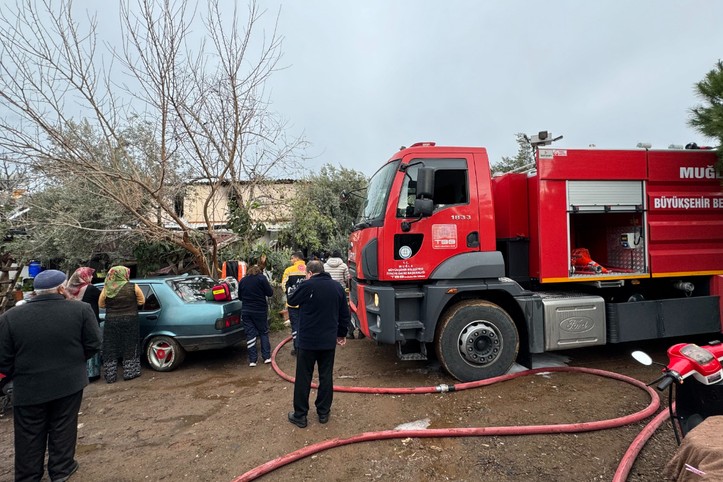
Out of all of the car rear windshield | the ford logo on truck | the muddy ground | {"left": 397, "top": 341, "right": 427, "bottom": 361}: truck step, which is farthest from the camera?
the car rear windshield

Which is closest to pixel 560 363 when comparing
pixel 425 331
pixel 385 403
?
pixel 425 331

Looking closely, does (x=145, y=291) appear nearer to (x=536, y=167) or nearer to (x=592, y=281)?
(x=536, y=167)

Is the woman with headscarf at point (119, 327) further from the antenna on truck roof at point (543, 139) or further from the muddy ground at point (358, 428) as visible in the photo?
the antenna on truck roof at point (543, 139)

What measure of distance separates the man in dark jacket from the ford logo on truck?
2.94m

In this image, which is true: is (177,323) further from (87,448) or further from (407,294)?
(407,294)

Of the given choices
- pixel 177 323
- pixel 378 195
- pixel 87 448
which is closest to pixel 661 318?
pixel 378 195

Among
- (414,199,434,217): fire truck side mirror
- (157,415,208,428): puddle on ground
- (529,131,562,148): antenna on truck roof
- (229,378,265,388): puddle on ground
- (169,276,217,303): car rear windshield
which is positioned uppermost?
(529,131,562,148): antenna on truck roof

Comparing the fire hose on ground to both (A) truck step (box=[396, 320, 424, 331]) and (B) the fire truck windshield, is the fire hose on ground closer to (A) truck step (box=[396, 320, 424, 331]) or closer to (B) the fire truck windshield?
(A) truck step (box=[396, 320, 424, 331])

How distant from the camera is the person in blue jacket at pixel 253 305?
5.54 meters

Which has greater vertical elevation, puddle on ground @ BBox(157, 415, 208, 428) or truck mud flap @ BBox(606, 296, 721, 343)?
truck mud flap @ BBox(606, 296, 721, 343)

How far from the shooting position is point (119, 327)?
520 centimetres

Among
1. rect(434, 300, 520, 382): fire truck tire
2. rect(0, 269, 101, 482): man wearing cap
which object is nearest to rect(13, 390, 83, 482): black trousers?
rect(0, 269, 101, 482): man wearing cap

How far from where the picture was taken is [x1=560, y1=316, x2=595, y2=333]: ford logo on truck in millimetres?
4684

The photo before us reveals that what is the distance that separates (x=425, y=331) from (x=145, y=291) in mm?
4245
